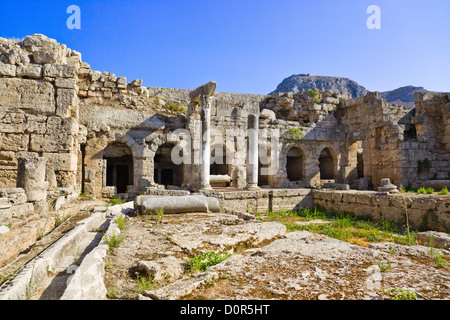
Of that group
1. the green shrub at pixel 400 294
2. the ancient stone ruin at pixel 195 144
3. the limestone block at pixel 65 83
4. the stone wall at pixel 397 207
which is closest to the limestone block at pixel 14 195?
the ancient stone ruin at pixel 195 144

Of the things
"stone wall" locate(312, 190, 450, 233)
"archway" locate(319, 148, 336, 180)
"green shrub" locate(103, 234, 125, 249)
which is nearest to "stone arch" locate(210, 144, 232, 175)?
"stone wall" locate(312, 190, 450, 233)

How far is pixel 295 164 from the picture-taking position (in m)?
18.8

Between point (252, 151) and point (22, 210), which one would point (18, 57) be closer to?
point (22, 210)

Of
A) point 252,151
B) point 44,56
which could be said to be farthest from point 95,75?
point 252,151

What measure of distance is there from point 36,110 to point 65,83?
1.31m

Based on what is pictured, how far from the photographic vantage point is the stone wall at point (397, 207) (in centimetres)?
752

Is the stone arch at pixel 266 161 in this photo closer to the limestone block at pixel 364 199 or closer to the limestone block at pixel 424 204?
the limestone block at pixel 364 199

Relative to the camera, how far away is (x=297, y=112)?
1809cm

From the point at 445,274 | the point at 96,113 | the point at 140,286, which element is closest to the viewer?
the point at 140,286

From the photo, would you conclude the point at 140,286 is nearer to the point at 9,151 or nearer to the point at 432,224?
the point at 432,224

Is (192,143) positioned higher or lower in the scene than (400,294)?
higher

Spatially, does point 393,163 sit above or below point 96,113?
below

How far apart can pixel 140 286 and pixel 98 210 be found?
197 inches
